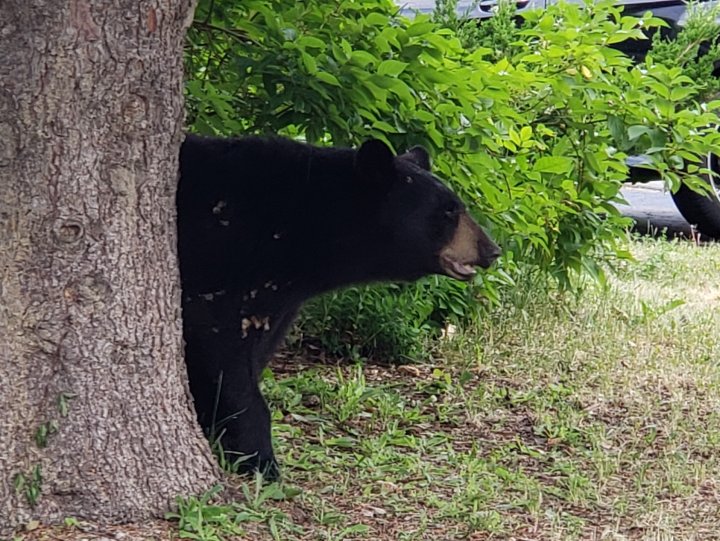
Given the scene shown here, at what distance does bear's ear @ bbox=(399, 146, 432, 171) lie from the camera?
4.48 meters

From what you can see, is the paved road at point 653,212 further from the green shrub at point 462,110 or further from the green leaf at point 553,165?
the green leaf at point 553,165

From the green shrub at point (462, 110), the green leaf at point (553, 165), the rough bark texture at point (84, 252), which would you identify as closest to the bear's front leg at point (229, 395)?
the rough bark texture at point (84, 252)

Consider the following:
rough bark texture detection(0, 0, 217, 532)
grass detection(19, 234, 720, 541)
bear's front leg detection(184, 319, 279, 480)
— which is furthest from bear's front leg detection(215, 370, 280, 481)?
rough bark texture detection(0, 0, 217, 532)

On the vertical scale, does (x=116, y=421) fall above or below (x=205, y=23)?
below

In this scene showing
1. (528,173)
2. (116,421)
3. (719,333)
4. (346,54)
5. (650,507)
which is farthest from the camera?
(719,333)

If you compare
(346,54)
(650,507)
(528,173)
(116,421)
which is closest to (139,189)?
(116,421)

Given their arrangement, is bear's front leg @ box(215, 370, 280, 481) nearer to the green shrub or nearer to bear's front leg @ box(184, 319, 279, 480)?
bear's front leg @ box(184, 319, 279, 480)

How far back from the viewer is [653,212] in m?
11.7

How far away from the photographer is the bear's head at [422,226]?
14.1ft

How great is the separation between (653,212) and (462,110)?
7.47m

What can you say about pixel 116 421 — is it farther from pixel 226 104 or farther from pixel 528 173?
pixel 528 173

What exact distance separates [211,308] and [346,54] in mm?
1076

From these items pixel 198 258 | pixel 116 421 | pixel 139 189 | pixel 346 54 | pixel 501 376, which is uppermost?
pixel 346 54

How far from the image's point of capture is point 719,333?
20.9 ft
